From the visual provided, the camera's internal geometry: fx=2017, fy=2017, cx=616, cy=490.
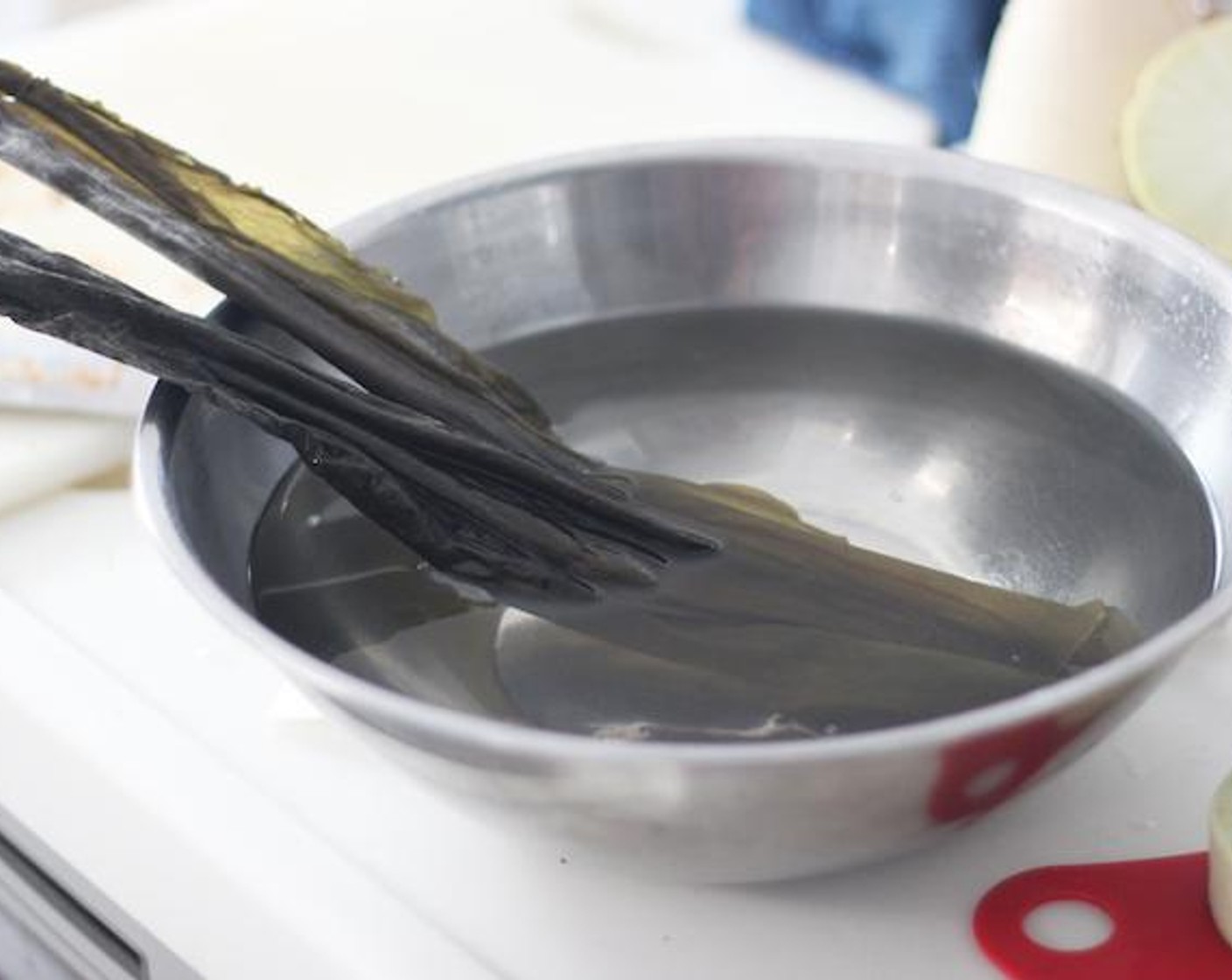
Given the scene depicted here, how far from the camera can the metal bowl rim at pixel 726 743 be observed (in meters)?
0.41

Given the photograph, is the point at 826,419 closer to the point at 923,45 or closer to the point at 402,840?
the point at 402,840

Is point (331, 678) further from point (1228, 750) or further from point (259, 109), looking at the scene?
point (259, 109)

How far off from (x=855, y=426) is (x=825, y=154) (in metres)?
0.10

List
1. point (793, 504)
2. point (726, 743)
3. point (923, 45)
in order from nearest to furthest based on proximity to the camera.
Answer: point (726, 743) → point (793, 504) → point (923, 45)

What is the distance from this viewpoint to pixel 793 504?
589mm

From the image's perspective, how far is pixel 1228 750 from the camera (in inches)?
21.7

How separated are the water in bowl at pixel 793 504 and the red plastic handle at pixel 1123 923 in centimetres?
5

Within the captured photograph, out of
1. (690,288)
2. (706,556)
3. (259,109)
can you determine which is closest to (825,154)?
(690,288)

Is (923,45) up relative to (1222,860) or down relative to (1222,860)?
up

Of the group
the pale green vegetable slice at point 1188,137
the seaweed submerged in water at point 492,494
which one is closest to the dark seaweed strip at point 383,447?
the seaweed submerged in water at point 492,494

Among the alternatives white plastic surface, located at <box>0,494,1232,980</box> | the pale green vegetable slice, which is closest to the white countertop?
white plastic surface, located at <box>0,494,1232,980</box>

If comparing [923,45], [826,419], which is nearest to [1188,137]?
[826,419]

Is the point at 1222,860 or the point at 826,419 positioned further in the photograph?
the point at 826,419

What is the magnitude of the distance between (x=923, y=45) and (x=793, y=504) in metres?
0.43
